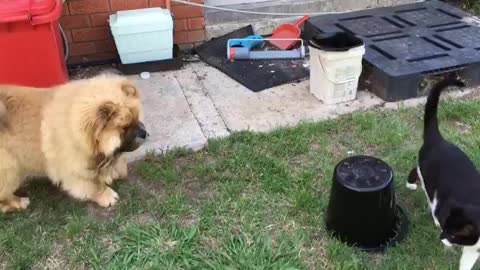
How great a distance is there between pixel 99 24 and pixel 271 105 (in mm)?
1606

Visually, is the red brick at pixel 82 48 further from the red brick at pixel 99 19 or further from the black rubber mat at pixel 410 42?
the black rubber mat at pixel 410 42

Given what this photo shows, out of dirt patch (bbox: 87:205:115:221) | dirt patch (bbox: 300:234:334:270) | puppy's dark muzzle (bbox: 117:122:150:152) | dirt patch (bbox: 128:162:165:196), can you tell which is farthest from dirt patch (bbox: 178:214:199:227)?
dirt patch (bbox: 300:234:334:270)

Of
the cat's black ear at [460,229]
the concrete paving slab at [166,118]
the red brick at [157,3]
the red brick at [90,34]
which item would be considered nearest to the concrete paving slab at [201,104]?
the concrete paving slab at [166,118]

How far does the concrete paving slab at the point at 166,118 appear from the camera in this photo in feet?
11.2

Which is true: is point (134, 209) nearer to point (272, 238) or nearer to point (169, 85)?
point (272, 238)

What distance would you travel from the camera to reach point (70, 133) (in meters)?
2.55

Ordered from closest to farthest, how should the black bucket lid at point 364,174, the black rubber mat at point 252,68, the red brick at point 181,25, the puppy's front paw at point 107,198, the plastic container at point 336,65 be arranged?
1. the black bucket lid at point 364,174
2. the puppy's front paw at point 107,198
3. the plastic container at point 336,65
4. the black rubber mat at point 252,68
5. the red brick at point 181,25

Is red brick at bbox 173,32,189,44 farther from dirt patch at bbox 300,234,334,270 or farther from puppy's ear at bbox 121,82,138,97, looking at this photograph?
dirt patch at bbox 300,234,334,270

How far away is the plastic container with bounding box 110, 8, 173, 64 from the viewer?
3.98 m

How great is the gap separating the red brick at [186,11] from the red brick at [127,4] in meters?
0.26

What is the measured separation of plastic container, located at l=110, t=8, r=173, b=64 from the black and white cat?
2.18 m

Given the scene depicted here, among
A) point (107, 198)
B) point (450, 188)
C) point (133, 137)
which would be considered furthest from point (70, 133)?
point (450, 188)

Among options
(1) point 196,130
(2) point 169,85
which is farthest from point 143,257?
(2) point 169,85

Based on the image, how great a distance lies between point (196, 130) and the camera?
3.54 m
